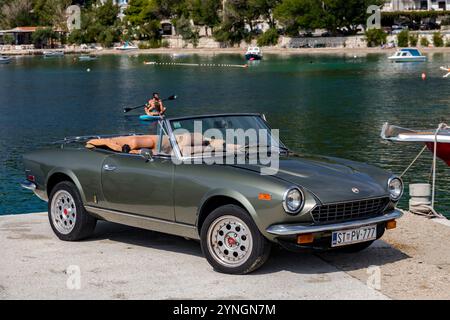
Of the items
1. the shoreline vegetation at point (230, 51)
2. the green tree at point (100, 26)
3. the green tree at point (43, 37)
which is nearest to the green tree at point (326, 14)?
the shoreline vegetation at point (230, 51)

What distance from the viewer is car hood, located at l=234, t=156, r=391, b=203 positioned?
868 cm

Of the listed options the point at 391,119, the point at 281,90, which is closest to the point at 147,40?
the point at 281,90

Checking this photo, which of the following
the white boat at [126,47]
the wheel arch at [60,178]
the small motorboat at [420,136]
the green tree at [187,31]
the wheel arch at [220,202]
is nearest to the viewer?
the wheel arch at [220,202]

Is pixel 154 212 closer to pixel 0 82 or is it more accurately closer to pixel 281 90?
pixel 281 90

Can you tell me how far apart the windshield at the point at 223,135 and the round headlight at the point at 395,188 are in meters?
1.47

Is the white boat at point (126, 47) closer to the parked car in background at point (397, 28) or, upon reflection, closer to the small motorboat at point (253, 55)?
the small motorboat at point (253, 55)

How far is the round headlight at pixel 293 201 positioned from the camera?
332 inches

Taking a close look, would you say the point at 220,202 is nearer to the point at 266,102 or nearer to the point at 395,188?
the point at 395,188

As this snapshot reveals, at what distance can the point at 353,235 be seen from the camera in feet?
28.8

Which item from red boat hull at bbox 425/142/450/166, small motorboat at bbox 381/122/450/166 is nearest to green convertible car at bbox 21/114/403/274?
small motorboat at bbox 381/122/450/166

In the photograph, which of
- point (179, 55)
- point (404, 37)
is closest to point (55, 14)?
point (179, 55)

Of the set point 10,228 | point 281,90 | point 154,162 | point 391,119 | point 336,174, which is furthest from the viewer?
point 281,90

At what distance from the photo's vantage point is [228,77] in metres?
91.5
